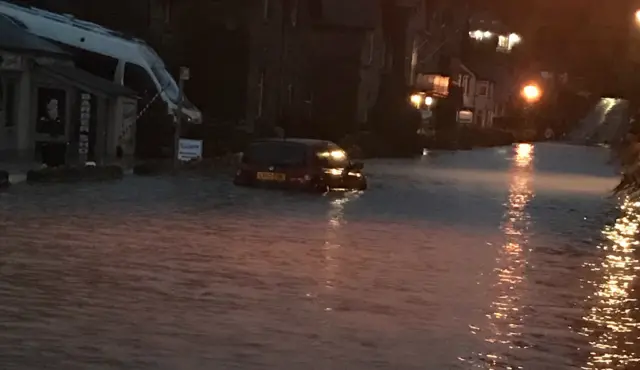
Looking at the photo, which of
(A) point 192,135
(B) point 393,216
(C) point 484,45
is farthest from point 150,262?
(C) point 484,45

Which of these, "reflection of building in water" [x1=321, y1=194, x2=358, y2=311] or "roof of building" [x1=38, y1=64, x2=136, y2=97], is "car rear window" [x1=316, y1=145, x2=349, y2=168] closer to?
"reflection of building in water" [x1=321, y1=194, x2=358, y2=311]

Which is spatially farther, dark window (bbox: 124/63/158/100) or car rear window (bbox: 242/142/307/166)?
dark window (bbox: 124/63/158/100)

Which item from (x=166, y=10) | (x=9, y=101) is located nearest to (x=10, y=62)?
(x=9, y=101)

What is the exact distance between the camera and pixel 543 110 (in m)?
123

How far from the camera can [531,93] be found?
402 ft

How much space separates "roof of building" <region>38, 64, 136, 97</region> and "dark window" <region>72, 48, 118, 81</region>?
133 inches

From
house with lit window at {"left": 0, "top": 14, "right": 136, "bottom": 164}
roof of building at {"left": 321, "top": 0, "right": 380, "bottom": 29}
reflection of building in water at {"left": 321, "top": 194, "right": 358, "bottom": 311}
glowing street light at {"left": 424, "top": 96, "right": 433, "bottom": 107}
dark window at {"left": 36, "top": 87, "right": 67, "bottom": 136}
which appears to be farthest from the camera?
glowing street light at {"left": 424, "top": 96, "right": 433, "bottom": 107}

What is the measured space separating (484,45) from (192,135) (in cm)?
7971

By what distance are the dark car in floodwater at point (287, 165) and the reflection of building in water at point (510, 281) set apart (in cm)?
439

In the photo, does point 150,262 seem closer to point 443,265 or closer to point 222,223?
point 443,265

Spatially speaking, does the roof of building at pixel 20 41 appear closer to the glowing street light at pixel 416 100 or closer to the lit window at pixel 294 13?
the lit window at pixel 294 13

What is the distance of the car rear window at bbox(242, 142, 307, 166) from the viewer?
31.5 meters

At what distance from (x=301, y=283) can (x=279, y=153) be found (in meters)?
15.3

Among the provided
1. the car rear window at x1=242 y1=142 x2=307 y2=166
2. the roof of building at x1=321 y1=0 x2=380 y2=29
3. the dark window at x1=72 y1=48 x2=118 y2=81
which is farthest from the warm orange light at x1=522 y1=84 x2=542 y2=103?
the car rear window at x1=242 y1=142 x2=307 y2=166
